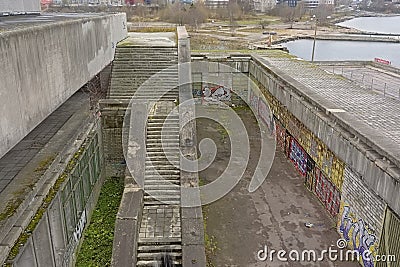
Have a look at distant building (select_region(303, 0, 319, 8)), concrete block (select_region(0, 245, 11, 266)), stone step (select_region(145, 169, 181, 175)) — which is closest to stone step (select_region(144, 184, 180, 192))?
stone step (select_region(145, 169, 181, 175))

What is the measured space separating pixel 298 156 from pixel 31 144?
9900 millimetres

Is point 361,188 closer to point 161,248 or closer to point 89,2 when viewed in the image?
point 161,248

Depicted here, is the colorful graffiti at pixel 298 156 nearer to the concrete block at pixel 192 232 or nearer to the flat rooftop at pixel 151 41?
the concrete block at pixel 192 232

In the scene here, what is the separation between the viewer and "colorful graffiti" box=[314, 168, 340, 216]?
1238cm

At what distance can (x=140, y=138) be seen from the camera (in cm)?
1430

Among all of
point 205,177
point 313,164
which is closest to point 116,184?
point 205,177

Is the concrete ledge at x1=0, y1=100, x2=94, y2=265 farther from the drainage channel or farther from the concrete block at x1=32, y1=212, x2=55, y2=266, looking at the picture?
the drainage channel

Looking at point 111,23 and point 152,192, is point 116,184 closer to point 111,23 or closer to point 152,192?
point 152,192

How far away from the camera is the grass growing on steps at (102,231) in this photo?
11051mm

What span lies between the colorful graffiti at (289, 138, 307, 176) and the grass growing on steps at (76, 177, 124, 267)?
22.8 ft

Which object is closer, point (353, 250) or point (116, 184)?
point (353, 250)

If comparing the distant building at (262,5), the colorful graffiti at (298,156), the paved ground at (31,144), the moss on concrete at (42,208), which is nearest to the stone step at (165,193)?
the moss on concrete at (42,208)

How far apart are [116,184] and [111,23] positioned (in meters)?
8.98

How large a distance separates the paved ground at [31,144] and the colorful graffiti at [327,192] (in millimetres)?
9319
